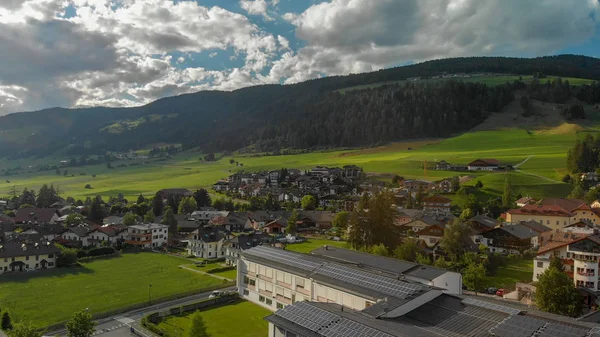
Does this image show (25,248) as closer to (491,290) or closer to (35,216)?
(35,216)

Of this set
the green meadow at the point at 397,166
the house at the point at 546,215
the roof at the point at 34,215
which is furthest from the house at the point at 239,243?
the green meadow at the point at 397,166

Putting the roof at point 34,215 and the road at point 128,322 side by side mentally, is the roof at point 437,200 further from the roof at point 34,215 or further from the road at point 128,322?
the roof at point 34,215

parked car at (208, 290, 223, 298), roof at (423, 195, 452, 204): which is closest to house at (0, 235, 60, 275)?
parked car at (208, 290, 223, 298)

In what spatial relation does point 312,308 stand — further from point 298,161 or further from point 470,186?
point 298,161

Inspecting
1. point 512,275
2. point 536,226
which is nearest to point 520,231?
point 536,226

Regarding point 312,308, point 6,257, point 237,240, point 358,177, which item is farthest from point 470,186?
point 6,257
